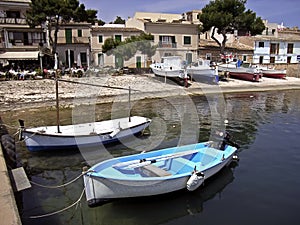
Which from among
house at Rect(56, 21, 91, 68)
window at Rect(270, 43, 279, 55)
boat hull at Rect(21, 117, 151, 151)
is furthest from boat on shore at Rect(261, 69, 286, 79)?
boat hull at Rect(21, 117, 151, 151)

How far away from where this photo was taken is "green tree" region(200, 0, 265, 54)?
4109cm

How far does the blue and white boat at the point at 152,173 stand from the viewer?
8.09 metres

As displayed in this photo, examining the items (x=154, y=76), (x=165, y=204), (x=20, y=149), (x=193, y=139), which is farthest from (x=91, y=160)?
(x=154, y=76)

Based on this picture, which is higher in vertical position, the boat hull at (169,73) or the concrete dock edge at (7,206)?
the boat hull at (169,73)

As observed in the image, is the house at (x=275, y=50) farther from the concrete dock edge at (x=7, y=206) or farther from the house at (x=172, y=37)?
the concrete dock edge at (x=7, y=206)

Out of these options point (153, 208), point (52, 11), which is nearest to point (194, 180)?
point (153, 208)

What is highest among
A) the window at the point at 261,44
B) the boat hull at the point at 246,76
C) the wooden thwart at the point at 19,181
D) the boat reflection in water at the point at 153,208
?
the window at the point at 261,44

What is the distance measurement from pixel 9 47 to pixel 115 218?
3024 cm

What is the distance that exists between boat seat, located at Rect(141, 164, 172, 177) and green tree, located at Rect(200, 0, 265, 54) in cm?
3614

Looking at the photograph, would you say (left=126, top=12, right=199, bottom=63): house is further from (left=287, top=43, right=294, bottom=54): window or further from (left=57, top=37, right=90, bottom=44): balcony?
(left=287, top=43, right=294, bottom=54): window

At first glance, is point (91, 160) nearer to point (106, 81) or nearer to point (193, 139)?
point (193, 139)

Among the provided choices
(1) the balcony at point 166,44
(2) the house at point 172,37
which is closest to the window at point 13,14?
(2) the house at point 172,37

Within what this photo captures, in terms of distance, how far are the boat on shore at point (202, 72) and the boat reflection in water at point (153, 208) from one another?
2326cm

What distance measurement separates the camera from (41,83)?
2645cm
